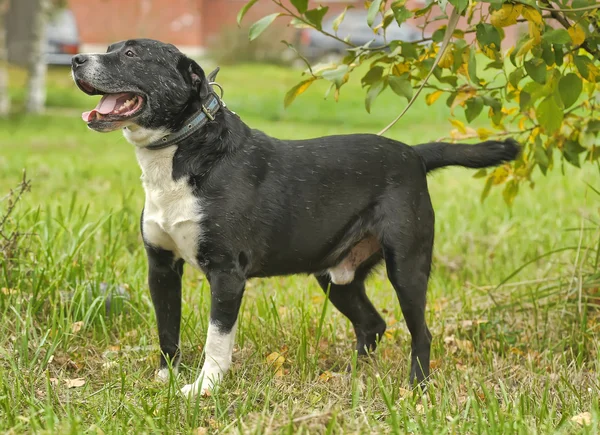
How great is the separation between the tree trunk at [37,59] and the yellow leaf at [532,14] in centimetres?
1084

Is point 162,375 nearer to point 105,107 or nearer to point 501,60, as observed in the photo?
point 105,107

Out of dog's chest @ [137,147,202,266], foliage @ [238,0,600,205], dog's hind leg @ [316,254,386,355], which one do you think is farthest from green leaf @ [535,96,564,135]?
dog's chest @ [137,147,202,266]

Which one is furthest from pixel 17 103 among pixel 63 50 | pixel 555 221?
pixel 555 221

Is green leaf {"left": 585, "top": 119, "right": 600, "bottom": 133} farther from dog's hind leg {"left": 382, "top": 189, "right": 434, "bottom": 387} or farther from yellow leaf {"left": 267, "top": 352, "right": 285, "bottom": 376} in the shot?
yellow leaf {"left": 267, "top": 352, "right": 285, "bottom": 376}

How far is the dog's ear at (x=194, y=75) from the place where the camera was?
319cm

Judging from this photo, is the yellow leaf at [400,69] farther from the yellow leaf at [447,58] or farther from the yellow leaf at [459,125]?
the yellow leaf at [459,125]

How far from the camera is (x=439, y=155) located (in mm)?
3619

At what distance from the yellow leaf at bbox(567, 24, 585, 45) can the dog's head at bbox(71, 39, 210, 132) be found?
4.59 ft

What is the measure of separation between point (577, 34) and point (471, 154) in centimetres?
64

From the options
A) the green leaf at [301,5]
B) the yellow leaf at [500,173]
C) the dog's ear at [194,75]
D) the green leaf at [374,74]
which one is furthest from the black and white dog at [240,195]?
the yellow leaf at [500,173]

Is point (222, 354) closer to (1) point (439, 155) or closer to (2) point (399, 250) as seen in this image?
(2) point (399, 250)

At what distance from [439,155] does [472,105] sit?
287 millimetres

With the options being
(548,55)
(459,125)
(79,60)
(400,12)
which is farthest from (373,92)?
(79,60)

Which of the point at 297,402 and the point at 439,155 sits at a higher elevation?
the point at 439,155
